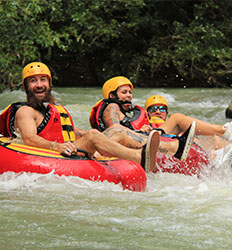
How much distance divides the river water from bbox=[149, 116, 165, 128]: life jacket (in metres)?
1.26

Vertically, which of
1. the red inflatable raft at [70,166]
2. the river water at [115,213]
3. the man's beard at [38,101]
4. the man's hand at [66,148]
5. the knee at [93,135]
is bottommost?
the river water at [115,213]

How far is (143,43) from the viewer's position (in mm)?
15766

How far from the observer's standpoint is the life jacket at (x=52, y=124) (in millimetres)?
4602

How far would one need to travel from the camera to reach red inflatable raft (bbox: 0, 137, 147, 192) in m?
4.13

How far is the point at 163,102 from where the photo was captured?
6449 millimetres

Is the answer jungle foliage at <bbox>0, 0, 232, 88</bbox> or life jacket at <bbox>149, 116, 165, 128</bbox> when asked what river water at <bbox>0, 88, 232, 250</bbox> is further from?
jungle foliage at <bbox>0, 0, 232, 88</bbox>

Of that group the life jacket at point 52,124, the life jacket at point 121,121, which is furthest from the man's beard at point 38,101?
the life jacket at point 121,121

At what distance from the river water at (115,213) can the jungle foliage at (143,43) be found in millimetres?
10126

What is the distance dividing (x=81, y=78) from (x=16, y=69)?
5.06 m

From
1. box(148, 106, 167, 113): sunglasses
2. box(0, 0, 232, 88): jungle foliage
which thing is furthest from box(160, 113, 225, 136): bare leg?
box(0, 0, 232, 88): jungle foliage

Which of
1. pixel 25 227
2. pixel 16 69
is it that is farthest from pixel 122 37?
pixel 25 227

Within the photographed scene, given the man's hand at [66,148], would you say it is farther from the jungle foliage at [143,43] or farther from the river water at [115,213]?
the jungle foliage at [143,43]

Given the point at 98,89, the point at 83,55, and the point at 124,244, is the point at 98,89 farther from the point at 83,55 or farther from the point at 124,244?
the point at 124,244

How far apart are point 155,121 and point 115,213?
289 cm
